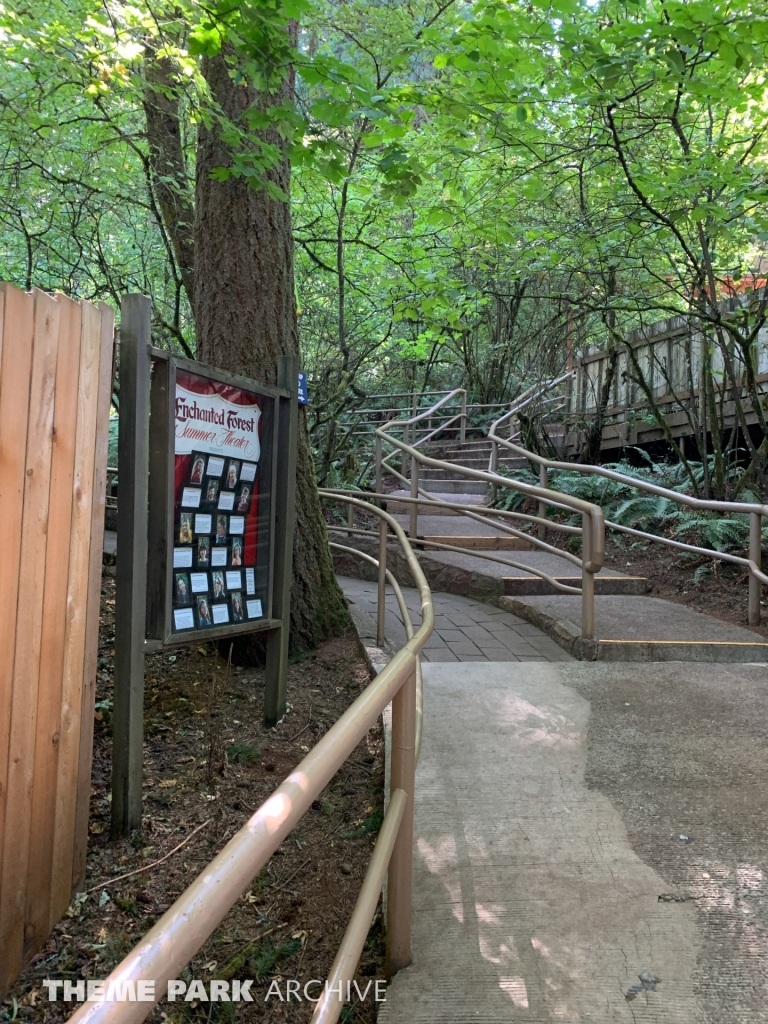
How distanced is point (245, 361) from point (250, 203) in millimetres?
979

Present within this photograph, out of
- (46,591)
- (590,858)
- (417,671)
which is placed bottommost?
(590,858)

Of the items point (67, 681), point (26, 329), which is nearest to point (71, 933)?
point (67, 681)

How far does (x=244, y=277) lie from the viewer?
13.9ft

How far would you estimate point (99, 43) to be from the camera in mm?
5352

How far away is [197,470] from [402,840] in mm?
1727

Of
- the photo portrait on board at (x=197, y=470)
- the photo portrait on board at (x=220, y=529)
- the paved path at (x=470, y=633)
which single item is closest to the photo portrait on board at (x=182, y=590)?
the photo portrait on board at (x=220, y=529)

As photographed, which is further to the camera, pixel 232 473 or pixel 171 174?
pixel 171 174

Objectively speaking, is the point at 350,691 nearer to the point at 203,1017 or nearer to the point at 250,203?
the point at 203,1017

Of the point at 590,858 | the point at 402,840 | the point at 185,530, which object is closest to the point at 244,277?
the point at 185,530

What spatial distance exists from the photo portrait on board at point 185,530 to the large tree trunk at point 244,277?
4.94ft

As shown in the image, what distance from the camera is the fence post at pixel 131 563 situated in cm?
253

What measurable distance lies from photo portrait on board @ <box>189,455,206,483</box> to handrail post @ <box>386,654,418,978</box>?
4.78 feet

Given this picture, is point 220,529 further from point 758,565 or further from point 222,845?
point 758,565

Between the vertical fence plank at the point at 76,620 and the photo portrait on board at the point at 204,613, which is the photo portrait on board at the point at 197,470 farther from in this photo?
the vertical fence plank at the point at 76,620
